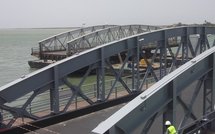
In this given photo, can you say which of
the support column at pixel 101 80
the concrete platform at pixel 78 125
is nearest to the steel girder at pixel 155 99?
the concrete platform at pixel 78 125

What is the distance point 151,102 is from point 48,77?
590 cm

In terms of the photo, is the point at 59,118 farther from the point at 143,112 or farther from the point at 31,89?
the point at 143,112

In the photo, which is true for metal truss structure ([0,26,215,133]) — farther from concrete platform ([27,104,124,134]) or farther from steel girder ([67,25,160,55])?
steel girder ([67,25,160,55])

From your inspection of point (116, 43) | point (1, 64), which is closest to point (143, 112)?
point (116, 43)

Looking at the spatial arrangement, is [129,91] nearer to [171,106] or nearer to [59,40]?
[171,106]

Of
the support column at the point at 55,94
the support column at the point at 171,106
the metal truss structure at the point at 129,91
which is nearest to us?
the metal truss structure at the point at 129,91

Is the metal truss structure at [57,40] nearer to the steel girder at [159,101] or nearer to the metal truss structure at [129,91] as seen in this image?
the metal truss structure at [129,91]

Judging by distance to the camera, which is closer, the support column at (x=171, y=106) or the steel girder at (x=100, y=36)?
the support column at (x=171, y=106)

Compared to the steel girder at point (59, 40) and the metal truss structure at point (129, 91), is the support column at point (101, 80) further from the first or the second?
the steel girder at point (59, 40)

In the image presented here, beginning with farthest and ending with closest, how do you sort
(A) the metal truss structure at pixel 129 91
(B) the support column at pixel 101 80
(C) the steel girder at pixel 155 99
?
(B) the support column at pixel 101 80
(A) the metal truss structure at pixel 129 91
(C) the steel girder at pixel 155 99

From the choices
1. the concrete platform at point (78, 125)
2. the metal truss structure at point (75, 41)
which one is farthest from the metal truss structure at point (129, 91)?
the metal truss structure at point (75, 41)

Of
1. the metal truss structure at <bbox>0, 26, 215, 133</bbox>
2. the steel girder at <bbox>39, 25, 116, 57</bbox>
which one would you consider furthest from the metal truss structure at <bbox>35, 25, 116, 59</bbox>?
the metal truss structure at <bbox>0, 26, 215, 133</bbox>

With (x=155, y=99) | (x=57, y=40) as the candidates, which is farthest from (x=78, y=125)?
(x=57, y=40)

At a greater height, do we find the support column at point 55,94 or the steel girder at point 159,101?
the steel girder at point 159,101
